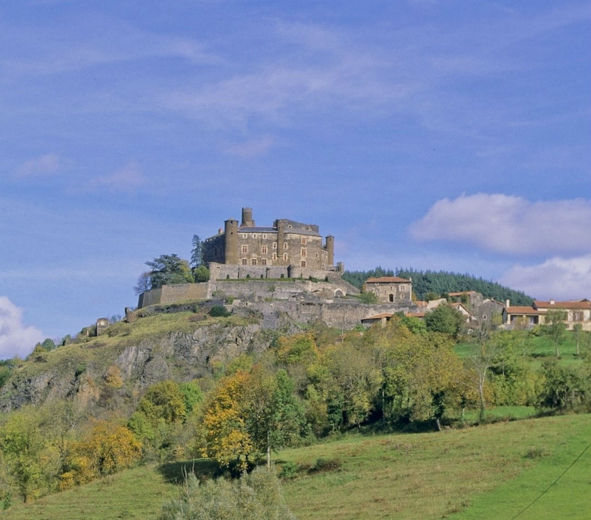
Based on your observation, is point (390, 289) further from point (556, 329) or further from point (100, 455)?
point (100, 455)

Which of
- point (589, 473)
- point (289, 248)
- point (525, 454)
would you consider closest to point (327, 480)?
point (525, 454)

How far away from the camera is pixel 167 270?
119875 mm

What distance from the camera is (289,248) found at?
118 meters

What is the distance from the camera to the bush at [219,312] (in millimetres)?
103812

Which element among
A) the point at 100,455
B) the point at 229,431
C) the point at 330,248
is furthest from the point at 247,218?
the point at 229,431

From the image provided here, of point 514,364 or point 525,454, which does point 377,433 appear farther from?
point 525,454

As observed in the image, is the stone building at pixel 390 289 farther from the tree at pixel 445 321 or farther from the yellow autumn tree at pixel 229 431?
the yellow autumn tree at pixel 229 431

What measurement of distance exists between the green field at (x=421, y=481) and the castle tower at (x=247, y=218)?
60515 millimetres

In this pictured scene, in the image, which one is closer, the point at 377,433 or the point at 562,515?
the point at 562,515

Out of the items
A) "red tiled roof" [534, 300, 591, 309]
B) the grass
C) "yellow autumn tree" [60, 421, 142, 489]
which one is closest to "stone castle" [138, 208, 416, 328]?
"red tiled roof" [534, 300, 591, 309]

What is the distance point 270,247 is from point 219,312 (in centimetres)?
1598

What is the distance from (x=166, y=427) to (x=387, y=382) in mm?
18829

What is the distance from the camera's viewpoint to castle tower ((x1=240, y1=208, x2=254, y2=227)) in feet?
404

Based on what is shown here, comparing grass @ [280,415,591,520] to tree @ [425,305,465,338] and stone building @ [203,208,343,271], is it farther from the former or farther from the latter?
stone building @ [203,208,343,271]
